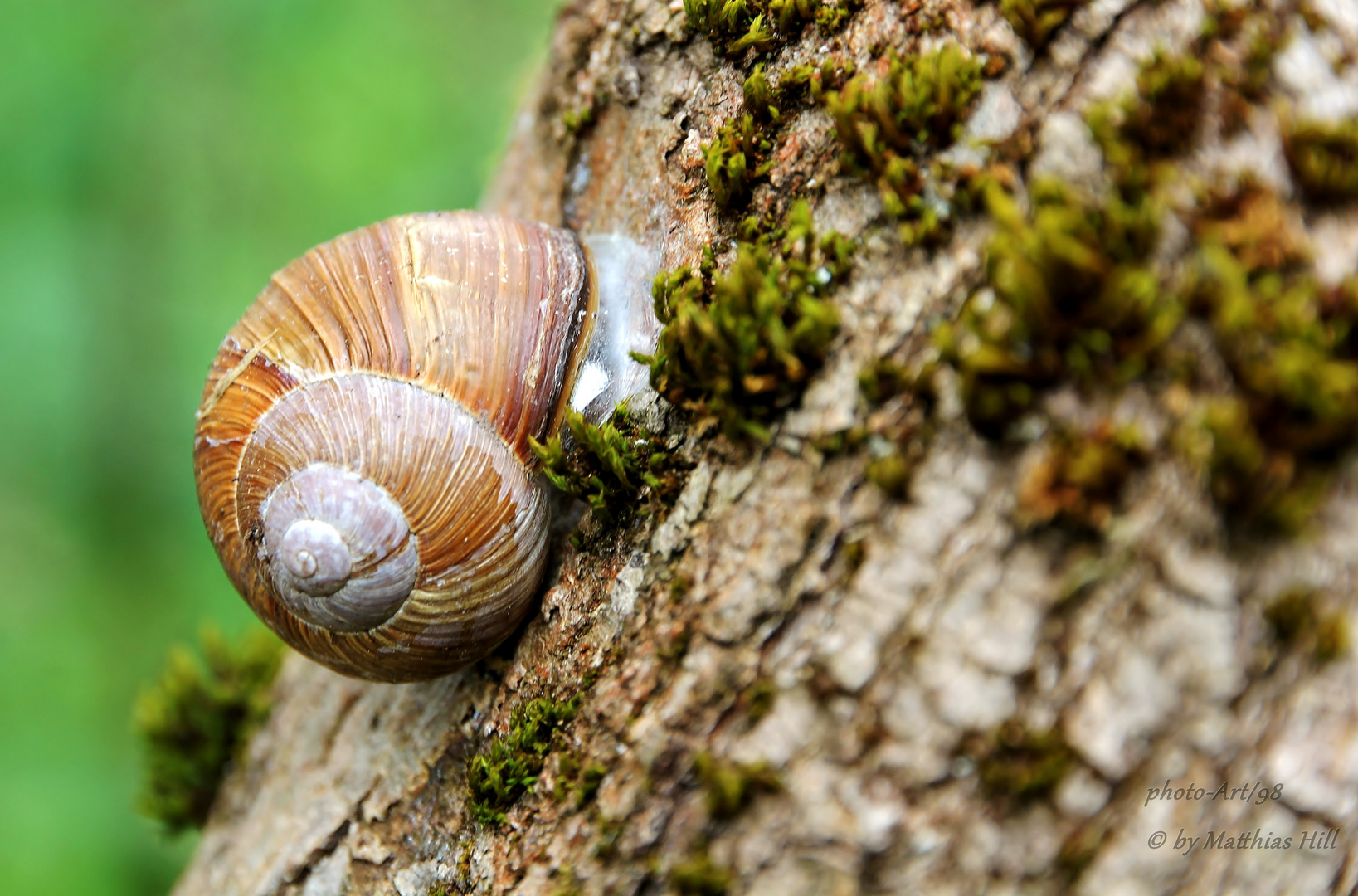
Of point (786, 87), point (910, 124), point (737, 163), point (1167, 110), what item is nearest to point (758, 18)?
point (786, 87)

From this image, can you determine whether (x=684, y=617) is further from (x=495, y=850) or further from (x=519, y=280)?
(x=519, y=280)

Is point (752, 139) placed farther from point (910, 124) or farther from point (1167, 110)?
point (1167, 110)

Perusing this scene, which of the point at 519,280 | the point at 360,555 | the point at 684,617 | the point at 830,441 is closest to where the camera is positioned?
the point at 830,441

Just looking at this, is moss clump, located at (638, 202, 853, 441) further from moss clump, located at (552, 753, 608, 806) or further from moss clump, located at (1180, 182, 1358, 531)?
moss clump, located at (552, 753, 608, 806)

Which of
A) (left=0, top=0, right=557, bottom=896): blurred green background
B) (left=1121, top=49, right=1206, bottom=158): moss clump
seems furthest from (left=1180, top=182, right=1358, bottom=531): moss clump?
(left=0, top=0, right=557, bottom=896): blurred green background

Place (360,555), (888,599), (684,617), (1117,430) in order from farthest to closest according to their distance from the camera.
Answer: (360,555), (684,617), (888,599), (1117,430)

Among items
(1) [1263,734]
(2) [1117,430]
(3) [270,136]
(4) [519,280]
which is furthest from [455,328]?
(3) [270,136]
